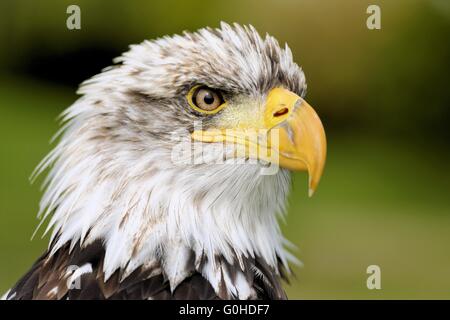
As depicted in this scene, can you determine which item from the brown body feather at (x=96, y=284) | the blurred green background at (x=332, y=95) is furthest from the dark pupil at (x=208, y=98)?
the blurred green background at (x=332, y=95)

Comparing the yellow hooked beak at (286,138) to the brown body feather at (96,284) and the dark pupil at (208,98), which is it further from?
the brown body feather at (96,284)

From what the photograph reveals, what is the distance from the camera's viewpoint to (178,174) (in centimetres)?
253

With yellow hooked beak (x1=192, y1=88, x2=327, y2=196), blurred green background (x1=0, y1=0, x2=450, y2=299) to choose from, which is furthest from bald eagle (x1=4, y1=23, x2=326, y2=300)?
blurred green background (x1=0, y1=0, x2=450, y2=299)

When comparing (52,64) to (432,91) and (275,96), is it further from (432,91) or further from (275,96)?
(275,96)

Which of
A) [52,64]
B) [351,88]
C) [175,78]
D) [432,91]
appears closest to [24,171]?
[52,64]

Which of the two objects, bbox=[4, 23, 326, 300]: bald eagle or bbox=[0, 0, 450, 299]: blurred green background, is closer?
bbox=[4, 23, 326, 300]: bald eagle

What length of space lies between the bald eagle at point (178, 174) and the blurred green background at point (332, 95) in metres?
4.90

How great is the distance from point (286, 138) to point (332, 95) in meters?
6.49

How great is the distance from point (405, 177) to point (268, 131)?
8.23 meters

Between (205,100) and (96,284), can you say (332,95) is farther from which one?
(96,284)

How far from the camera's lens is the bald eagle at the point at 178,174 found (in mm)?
2402

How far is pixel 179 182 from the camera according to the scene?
253 cm

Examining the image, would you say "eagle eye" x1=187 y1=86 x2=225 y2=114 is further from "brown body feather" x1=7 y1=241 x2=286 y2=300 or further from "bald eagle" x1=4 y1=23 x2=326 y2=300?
"brown body feather" x1=7 y1=241 x2=286 y2=300

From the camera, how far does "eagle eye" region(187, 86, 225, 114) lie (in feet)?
8.53
